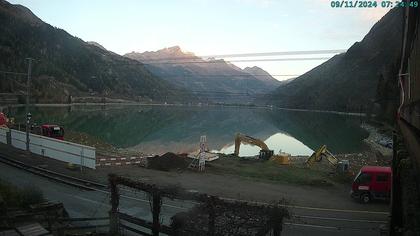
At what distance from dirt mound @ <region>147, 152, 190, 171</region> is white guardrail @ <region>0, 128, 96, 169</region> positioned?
17.7ft

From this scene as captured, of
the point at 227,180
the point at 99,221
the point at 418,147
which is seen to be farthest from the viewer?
the point at 227,180

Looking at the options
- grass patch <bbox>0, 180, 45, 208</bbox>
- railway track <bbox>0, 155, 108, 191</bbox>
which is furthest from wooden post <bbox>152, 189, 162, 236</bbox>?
railway track <bbox>0, 155, 108, 191</bbox>

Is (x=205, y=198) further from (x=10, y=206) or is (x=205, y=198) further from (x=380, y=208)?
(x=380, y=208)

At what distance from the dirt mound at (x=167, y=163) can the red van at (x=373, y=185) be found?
1457 centimetres

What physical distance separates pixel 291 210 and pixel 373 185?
18.4ft

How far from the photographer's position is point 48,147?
33781 millimetres

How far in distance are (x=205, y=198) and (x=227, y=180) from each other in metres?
17.3

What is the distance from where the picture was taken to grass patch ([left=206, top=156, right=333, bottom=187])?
100 ft

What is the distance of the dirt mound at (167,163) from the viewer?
110 feet

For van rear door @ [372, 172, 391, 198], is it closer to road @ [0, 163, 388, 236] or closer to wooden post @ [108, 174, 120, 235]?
road @ [0, 163, 388, 236]

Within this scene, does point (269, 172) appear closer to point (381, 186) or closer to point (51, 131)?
point (381, 186)

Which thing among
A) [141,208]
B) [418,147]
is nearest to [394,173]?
[418,147]

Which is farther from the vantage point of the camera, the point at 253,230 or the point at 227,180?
the point at 227,180

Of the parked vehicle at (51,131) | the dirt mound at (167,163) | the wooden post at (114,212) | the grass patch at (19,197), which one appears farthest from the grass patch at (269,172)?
the grass patch at (19,197)
